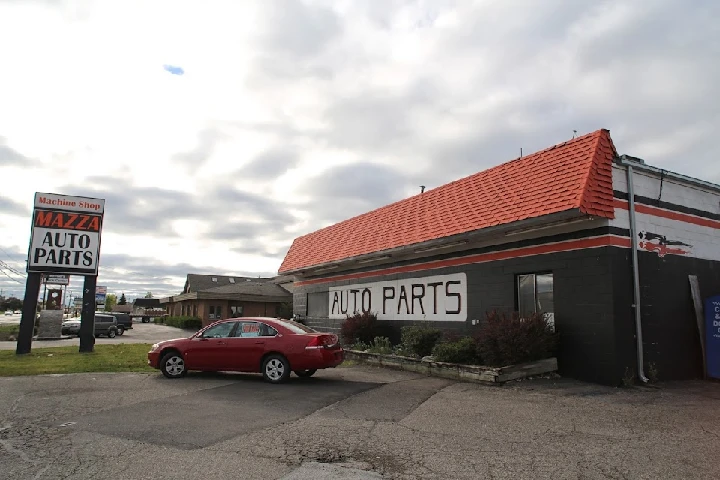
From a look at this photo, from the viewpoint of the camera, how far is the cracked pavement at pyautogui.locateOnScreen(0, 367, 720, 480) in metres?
5.55

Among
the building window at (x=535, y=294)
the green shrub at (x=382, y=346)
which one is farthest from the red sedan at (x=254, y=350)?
the building window at (x=535, y=294)

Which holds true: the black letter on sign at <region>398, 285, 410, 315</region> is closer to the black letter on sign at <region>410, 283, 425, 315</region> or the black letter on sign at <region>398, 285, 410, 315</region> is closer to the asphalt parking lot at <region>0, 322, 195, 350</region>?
the black letter on sign at <region>410, 283, 425, 315</region>

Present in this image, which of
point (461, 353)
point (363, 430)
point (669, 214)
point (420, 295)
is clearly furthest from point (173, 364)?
point (669, 214)

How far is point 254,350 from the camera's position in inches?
461

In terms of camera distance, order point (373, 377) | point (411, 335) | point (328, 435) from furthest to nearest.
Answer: point (411, 335)
point (373, 377)
point (328, 435)

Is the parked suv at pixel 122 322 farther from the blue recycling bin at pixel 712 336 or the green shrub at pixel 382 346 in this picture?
the blue recycling bin at pixel 712 336

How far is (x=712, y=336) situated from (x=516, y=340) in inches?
181

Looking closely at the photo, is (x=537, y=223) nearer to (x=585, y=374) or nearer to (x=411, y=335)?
(x=585, y=374)

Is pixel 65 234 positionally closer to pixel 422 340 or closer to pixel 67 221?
pixel 67 221

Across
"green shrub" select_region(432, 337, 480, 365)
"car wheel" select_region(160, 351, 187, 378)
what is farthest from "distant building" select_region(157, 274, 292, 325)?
"green shrub" select_region(432, 337, 480, 365)

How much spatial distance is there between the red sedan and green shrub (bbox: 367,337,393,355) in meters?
3.43

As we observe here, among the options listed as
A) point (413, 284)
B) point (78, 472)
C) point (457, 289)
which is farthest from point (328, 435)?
point (413, 284)

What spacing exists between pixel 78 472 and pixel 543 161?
457 inches

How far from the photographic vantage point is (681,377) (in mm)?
11680
